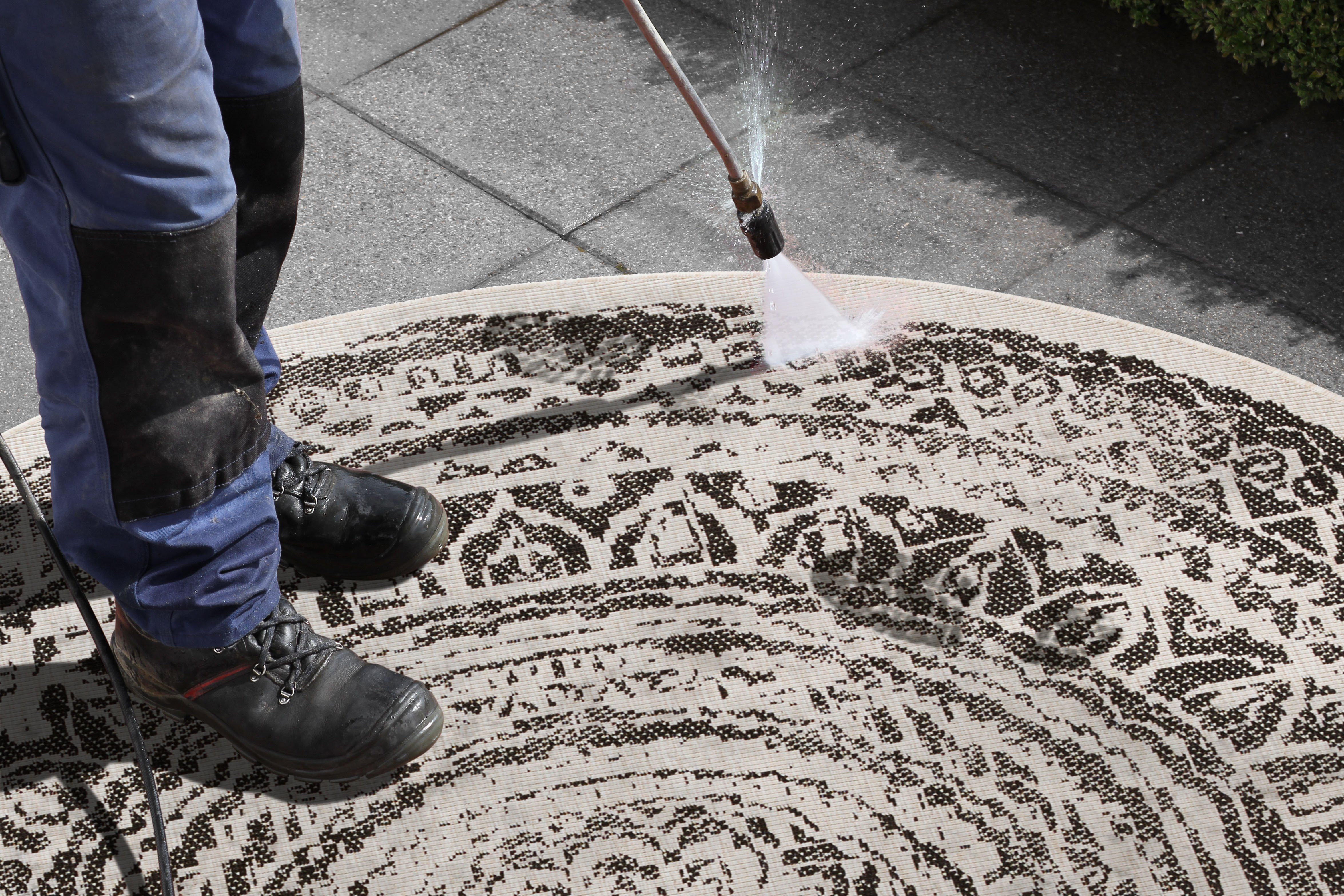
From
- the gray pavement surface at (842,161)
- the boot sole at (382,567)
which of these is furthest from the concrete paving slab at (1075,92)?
the boot sole at (382,567)

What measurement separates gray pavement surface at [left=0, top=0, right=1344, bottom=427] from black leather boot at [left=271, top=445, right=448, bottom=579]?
0.76 meters

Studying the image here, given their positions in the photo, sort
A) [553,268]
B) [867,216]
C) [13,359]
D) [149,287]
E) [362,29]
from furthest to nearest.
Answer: [362,29]
[867,216]
[553,268]
[13,359]
[149,287]

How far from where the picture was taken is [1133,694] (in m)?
2.05

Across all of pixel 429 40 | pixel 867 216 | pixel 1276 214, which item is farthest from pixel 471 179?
pixel 1276 214

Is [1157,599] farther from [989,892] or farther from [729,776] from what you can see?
[729,776]

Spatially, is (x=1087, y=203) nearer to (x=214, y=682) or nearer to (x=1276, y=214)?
(x=1276, y=214)

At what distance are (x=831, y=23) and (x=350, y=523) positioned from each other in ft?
7.16

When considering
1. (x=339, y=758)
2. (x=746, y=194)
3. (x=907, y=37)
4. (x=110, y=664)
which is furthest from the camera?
(x=907, y=37)

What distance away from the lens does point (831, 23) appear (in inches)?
145

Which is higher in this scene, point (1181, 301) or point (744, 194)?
point (744, 194)

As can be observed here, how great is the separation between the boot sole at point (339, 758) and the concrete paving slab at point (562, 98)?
144 cm

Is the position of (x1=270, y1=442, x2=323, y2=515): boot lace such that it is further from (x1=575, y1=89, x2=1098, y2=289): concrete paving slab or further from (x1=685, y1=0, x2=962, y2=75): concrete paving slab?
(x1=685, y1=0, x2=962, y2=75): concrete paving slab

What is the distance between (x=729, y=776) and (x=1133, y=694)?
0.63 metres

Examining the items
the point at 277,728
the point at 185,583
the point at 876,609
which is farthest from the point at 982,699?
the point at 185,583
